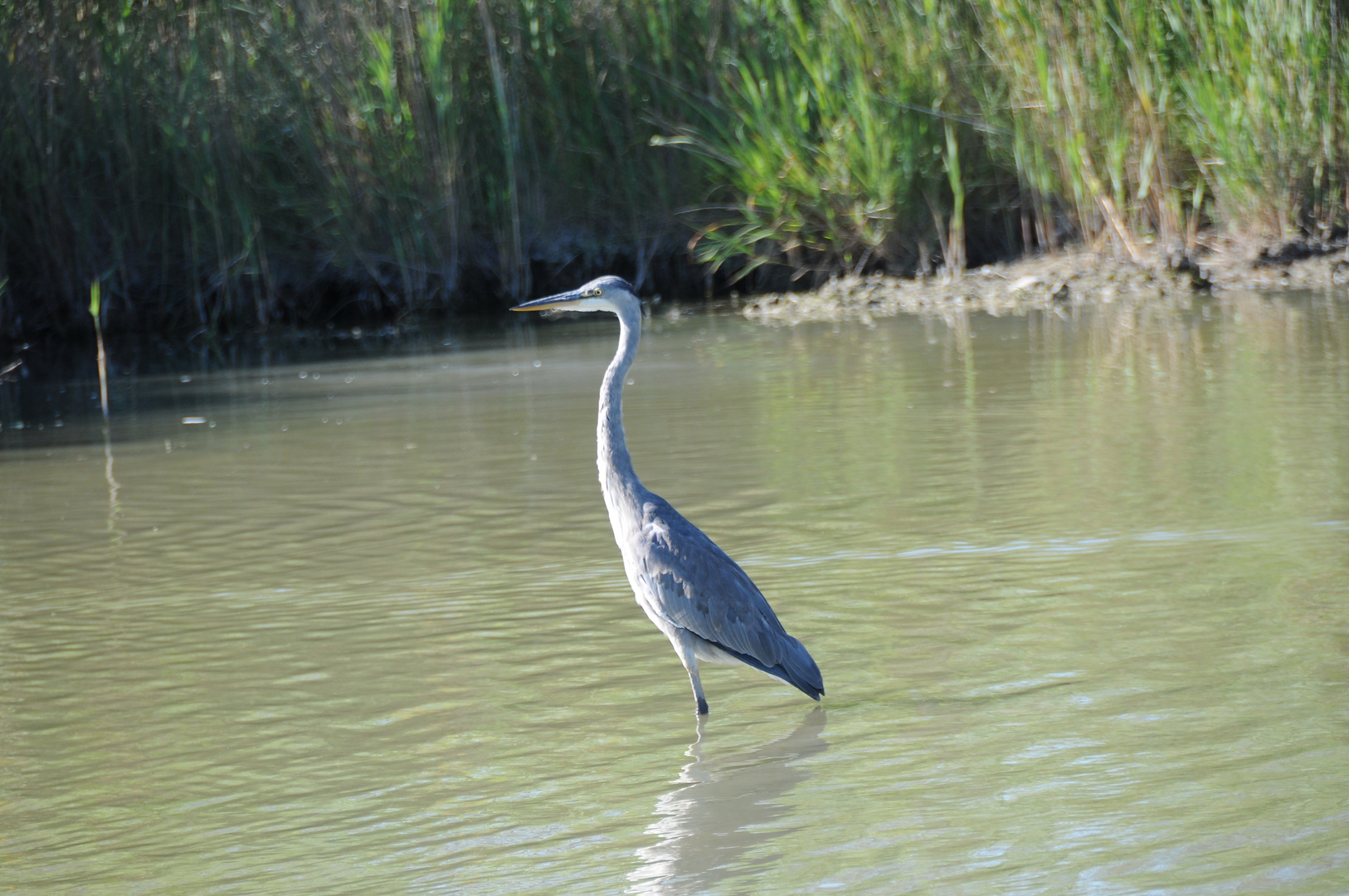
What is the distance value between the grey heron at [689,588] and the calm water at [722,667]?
160 millimetres

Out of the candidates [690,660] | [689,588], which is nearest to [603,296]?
[689,588]

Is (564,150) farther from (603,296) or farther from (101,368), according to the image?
(603,296)

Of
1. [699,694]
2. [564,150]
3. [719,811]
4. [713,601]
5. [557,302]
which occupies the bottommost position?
[719,811]

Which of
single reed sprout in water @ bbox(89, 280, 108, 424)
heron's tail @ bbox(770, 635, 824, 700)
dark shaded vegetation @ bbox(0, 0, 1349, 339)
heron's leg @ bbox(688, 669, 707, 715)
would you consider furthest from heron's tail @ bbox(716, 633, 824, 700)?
dark shaded vegetation @ bbox(0, 0, 1349, 339)

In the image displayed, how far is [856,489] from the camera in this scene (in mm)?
6336

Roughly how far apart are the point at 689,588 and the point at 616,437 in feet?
2.26

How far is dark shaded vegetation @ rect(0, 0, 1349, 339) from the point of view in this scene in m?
12.4

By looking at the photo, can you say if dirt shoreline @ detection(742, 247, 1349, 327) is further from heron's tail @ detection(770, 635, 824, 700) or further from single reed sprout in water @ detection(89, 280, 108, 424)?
heron's tail @ detection(770, 635, 824, 700)

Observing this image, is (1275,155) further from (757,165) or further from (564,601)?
(564,601)

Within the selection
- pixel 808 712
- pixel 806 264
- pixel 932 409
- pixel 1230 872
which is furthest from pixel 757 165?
pixel 1230 872

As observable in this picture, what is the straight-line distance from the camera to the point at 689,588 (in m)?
4.15

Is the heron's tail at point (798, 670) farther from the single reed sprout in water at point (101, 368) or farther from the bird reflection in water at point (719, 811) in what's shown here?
the single reed sprout in water at point (101, 368)

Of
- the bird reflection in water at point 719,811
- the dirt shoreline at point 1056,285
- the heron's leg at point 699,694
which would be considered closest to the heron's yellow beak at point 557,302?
the heron's leg at point 699,694

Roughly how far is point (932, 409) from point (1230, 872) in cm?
536
